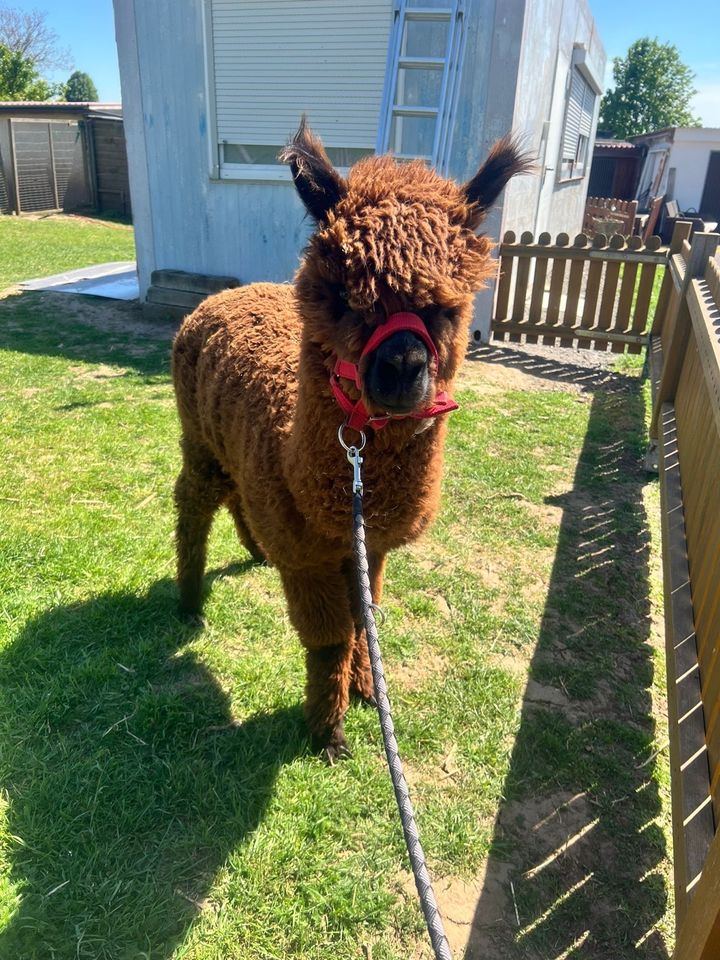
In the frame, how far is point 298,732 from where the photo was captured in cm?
267

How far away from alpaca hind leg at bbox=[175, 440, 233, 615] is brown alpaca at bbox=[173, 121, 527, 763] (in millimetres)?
240

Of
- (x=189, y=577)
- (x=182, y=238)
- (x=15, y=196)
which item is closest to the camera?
(x=189, y=577)

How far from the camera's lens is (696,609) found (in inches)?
95.3

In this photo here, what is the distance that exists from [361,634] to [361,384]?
1.36 m

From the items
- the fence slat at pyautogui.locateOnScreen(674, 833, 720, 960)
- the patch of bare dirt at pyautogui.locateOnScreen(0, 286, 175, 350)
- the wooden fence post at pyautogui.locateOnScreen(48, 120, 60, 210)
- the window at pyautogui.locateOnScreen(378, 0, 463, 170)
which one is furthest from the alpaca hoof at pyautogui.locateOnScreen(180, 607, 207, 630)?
the wooden fence post at pyautogui.locateOnScreen(48, 120, 60, 210)

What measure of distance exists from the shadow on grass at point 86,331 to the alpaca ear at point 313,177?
17.0ft

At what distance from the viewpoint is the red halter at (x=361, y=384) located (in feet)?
5.46

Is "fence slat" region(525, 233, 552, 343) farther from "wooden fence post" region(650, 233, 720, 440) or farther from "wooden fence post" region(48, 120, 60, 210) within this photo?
"wooden fence post" region(48, 120, 60, 210)

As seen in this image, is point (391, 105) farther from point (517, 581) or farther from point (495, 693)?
point (495, 693)

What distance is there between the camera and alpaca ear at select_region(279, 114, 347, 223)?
6.08 ft

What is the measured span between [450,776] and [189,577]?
1520 mm

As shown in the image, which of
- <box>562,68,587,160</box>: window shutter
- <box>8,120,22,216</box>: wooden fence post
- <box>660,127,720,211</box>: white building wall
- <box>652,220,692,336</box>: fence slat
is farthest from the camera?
<box>660,127,720,211</box>: white building wall

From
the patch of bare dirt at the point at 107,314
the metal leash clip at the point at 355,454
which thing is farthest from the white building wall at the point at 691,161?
the metal leash clip at the point at 355,454

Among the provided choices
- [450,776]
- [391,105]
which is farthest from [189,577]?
[391,105]
